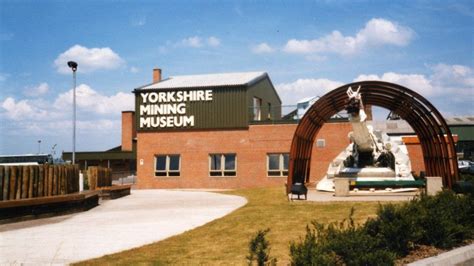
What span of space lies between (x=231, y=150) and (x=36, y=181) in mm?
21105

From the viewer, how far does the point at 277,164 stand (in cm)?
3806

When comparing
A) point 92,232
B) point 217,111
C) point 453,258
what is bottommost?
point 92,232

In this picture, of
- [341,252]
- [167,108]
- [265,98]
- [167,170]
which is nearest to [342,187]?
[341,252]

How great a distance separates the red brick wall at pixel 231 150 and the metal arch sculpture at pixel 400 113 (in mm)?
7081

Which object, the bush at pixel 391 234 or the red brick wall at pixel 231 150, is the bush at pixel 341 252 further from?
the red brick wall at pixel 231 150

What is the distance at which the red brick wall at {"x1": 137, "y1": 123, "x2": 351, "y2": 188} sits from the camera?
3700cm

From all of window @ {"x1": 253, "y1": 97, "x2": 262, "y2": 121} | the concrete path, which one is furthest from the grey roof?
the concrete path

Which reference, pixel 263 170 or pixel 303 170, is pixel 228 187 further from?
pixel 303 170

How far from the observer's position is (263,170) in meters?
38.2

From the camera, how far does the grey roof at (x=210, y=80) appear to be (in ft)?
135

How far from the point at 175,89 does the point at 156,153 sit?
221 inches

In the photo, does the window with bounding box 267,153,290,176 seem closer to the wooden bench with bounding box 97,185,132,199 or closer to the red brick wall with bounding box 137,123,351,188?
the red brick wall with bounding box 137,123,351,188

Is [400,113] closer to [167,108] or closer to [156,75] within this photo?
[167,108]

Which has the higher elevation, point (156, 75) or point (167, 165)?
point (156, 75)
